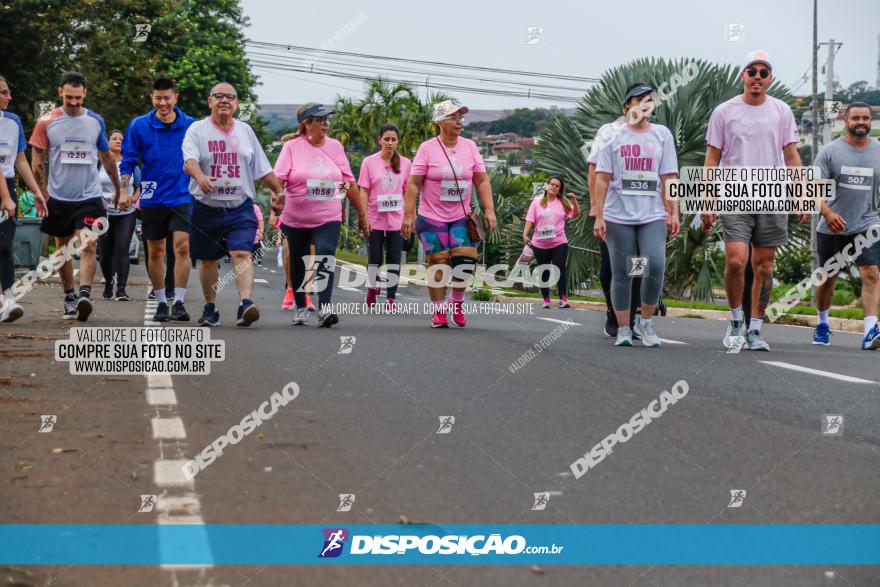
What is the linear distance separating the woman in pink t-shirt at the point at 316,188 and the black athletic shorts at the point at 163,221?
2.98 ft

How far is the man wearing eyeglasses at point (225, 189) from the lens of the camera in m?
11.0

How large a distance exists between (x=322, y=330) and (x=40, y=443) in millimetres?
5922

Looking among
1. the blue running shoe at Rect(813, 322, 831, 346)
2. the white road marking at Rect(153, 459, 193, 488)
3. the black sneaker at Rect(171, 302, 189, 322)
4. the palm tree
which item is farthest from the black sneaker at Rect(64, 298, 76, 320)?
the palm tree

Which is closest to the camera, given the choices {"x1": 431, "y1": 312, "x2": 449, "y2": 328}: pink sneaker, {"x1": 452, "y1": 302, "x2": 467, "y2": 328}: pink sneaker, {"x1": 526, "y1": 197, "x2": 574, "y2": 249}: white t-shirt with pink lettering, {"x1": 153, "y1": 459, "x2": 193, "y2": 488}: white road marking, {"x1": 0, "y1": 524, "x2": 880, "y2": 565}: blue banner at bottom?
{"x1": 0, "y1": 524, "x2": 880, "y2": 565}: blue banner at bottom

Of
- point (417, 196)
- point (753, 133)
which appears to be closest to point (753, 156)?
point (753, 133)

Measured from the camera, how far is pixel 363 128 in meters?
58.8

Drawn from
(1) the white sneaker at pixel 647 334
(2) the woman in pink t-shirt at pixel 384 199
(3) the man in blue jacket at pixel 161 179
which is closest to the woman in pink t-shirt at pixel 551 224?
(2) the woman in pink t-shirt at pixel 384 199

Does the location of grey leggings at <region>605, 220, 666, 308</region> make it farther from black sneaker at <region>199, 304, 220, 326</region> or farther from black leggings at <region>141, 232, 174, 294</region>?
→ black leggings at <region>141, 232, 174, 294</region>

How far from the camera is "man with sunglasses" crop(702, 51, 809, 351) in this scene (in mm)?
10461

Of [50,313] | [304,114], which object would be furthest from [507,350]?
[50,313]

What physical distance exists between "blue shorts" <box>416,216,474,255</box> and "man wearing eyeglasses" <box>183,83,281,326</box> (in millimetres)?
1339

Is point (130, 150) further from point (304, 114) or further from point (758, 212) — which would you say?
point (758, 212)

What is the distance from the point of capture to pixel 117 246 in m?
15.0

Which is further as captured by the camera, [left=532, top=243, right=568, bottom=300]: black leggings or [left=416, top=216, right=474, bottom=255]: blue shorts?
[left=532, top=243, right=568, bottom=300]: black leggings
